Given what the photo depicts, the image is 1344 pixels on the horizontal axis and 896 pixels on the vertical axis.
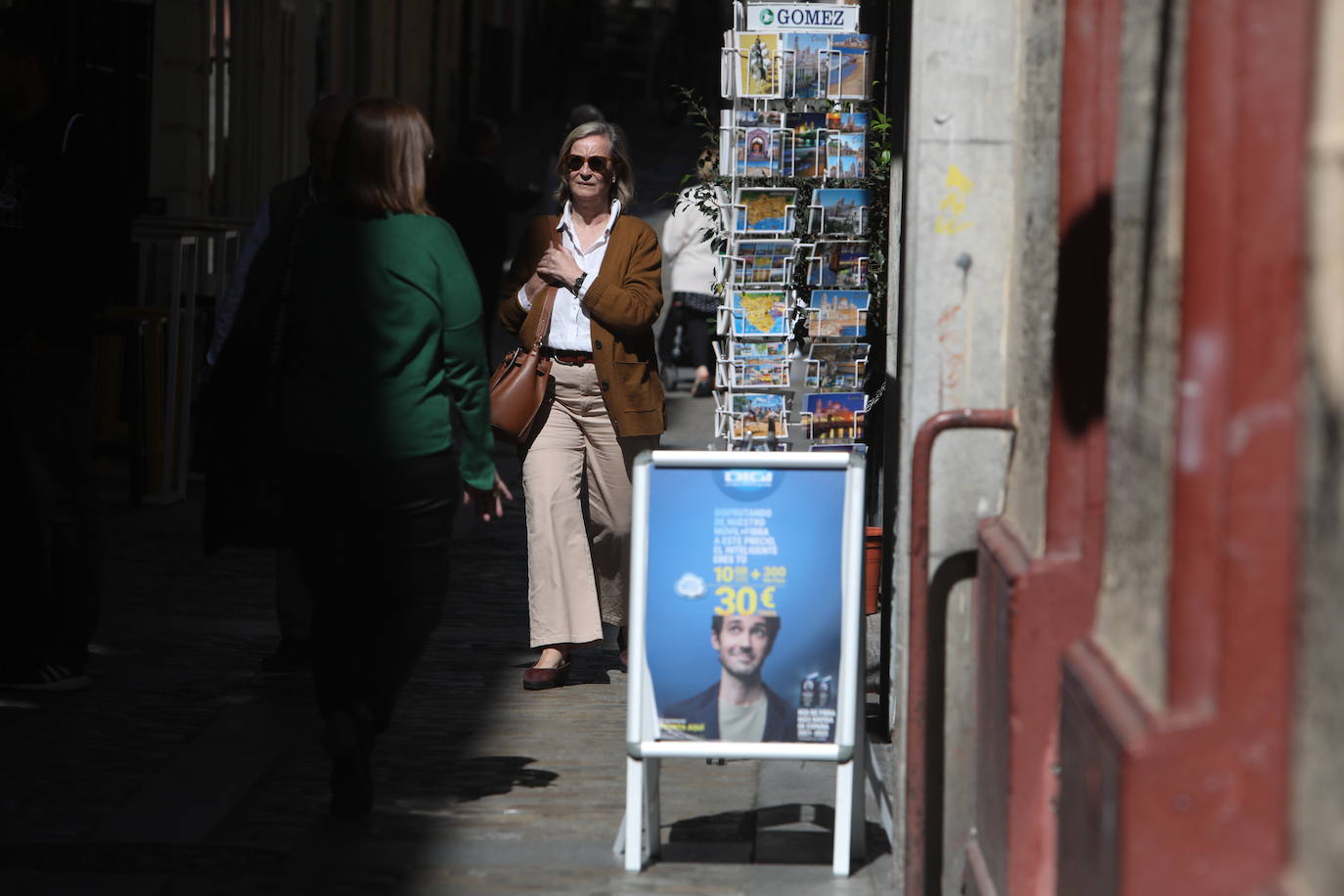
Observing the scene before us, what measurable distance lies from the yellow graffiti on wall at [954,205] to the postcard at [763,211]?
1539 mm

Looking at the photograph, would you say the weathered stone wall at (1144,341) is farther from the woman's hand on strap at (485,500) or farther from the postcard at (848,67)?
the postcard at (848,67)

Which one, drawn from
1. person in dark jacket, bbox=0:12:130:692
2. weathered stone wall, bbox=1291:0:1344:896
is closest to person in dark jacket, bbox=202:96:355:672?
person in dark jacket, bbox=0:12:130:692

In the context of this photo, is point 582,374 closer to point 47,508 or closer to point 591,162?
point 591,162

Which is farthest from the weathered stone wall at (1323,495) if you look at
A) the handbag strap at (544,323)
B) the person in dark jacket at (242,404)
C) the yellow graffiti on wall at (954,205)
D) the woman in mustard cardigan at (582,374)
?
the handbag strap at (544,323)

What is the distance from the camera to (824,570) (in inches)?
185

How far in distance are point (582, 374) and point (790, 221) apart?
0.90 metres

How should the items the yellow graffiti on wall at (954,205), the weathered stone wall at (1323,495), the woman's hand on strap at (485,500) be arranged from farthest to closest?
the woman's hand on strap at (485,500) → the yellow graffiti on wall at (954,205) → the weathered stone wall at (1323,495)

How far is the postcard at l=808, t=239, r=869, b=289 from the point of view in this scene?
5988mm

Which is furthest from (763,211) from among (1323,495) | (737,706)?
(1323,495)

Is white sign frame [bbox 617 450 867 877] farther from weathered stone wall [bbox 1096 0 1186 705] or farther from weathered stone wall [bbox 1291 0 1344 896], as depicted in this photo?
weathered stone wall [bbox 1291 0 1344 896]

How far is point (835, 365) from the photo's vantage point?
19.9ft

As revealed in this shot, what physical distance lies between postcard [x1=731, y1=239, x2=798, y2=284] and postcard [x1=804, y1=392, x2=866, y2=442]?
0.37 meters

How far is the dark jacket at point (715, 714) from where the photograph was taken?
4680 millimetres

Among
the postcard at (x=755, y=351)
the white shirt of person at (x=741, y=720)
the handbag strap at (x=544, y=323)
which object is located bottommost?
the white shirt of person at (x=741, y=720)
